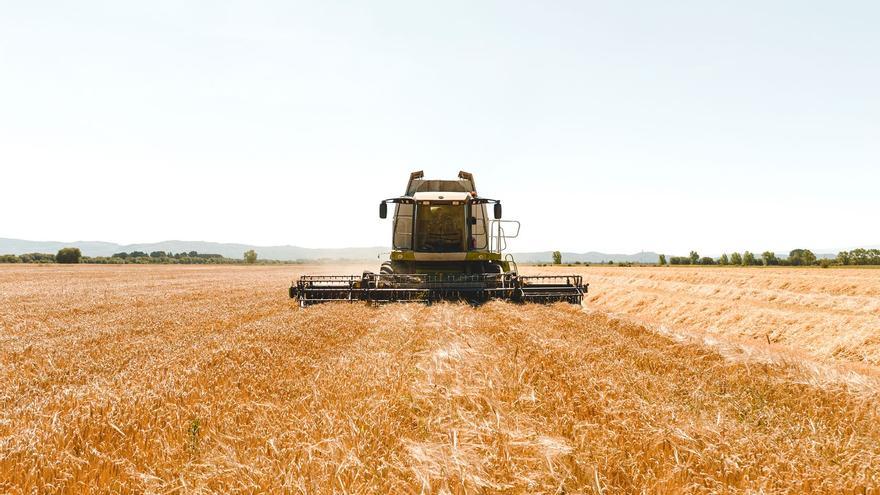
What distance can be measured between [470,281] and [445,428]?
944 cm

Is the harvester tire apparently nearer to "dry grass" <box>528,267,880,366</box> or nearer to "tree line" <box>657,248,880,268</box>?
"dry grass" <box>528,267,880,366</box>

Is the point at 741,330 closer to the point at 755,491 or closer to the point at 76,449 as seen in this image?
the point at 755,491

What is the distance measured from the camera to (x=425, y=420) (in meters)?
3.10

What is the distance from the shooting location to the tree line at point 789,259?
189 feet

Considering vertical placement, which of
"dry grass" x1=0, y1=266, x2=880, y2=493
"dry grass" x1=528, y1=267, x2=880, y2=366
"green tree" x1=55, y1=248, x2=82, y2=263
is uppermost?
"green tree" x1=55, y1=248, x2=82, y2=263

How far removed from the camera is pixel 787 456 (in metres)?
2.55

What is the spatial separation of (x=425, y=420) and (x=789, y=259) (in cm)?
8915

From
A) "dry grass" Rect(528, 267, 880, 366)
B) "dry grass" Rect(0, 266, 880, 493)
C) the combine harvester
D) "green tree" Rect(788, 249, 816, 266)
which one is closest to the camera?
"dry grass" Rect(0, 266, 880, 493)

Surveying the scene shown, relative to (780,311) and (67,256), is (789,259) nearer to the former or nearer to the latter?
(780,311)

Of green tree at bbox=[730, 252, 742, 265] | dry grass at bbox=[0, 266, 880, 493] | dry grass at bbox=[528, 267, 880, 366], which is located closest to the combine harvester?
dry grass at bbox=[528, 267, 880, 366]

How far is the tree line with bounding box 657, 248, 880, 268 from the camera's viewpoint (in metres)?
57.7

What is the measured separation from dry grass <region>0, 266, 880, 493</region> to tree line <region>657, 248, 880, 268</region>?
6132 centimetres

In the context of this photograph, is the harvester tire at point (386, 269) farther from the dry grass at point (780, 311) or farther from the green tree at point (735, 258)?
the green tree at point (735, 258)

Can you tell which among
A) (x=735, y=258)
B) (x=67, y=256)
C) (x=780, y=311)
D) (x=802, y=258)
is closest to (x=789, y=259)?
(x=802, y=258)
